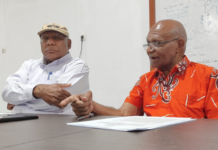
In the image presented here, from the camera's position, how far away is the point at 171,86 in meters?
1.51

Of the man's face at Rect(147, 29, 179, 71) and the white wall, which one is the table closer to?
the man's face at Rect(147, 29, 179, 71)

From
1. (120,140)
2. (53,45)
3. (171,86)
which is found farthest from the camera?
(53,45)

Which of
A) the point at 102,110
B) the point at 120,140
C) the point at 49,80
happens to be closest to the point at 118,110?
the point at 102,110

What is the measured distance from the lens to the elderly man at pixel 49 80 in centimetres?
178

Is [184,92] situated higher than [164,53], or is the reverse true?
[164,53]

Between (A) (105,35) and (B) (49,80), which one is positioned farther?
(A) (105,35)

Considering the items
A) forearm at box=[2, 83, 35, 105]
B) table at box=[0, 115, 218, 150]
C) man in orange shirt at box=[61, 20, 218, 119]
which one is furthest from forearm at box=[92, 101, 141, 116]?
forearm at box=[2, 83, 35, 105]

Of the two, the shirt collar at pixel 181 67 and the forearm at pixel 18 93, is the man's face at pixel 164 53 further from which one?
the forearm at pixel 18 93

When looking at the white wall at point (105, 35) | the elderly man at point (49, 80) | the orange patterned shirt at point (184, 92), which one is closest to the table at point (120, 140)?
the orange patterned shirt at point (184, 92)

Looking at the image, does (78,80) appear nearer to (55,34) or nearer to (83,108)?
(55,34)

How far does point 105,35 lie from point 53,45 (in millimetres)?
734

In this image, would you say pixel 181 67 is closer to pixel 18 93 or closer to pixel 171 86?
pixel 171 86

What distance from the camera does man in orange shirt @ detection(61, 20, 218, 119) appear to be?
1417mm

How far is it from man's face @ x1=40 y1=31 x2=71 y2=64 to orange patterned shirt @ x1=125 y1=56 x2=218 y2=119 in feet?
3.05
